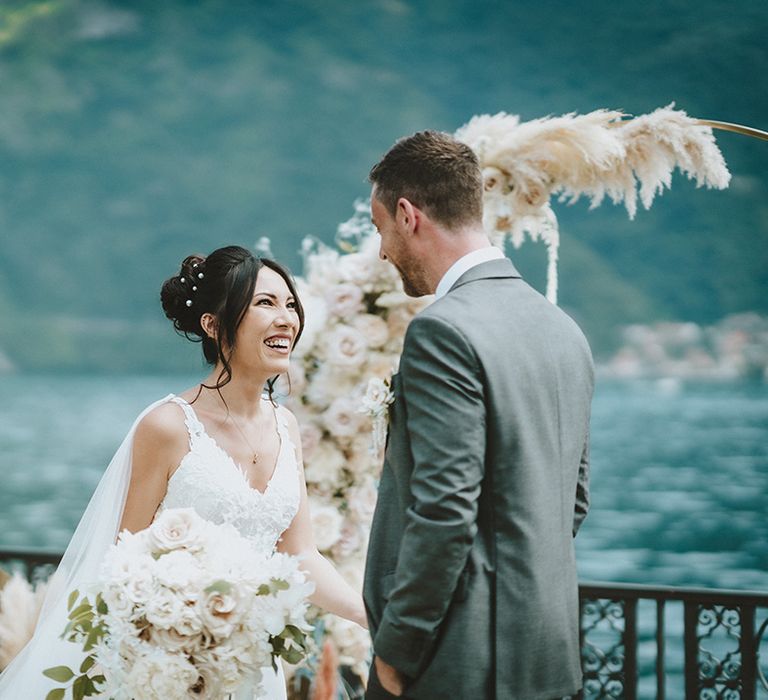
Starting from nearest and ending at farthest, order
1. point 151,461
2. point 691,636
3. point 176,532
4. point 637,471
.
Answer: point 176,532
point 151,461
point 691,636
point 637,471

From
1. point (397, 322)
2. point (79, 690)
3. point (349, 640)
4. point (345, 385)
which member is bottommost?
point (349, 640)

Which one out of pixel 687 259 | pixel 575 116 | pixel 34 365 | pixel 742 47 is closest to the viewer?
pixel 575 116

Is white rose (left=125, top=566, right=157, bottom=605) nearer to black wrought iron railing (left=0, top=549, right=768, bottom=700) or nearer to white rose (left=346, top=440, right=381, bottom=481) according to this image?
white rose (left=346, top=440, right=381, bottom=481)

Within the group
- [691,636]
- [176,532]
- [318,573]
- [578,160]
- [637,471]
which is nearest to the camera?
[176,532]

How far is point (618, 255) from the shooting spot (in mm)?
23359

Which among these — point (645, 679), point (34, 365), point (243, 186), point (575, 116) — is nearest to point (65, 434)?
point (34, 365)

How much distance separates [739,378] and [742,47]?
7.14m

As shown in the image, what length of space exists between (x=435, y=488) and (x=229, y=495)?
103cm

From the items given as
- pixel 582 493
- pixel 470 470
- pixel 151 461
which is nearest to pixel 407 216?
pixel 470 470

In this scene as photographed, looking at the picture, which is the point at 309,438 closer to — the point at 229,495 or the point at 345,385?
the point at 345,385

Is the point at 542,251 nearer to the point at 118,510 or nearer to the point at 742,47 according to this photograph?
the point at 742,47

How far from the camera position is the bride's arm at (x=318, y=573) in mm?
2555

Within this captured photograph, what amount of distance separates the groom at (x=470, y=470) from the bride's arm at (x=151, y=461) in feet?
2.80

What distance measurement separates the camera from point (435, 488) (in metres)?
1.71
